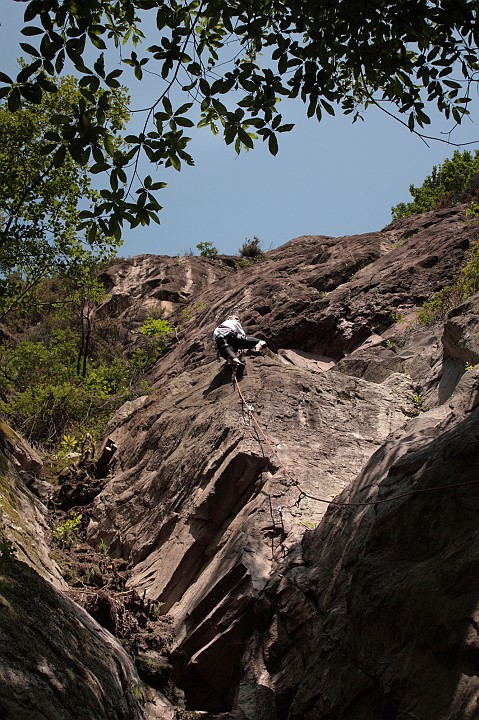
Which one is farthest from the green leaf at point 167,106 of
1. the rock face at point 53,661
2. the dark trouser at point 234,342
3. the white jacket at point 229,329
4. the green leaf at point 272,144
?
the white jacket at point 229,329

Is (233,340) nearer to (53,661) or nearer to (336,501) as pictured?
(336,501)

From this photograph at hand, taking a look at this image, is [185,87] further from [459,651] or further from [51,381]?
[51,381]

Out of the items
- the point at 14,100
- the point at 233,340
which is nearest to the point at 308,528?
the point at 14,100

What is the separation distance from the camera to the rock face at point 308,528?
4.54 meters

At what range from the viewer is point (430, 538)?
503cm

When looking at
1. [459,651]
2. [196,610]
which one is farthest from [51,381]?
[459,651]

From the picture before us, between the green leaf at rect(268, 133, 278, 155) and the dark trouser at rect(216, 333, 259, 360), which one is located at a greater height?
the dark trouser at rect(216, 333, 259, 360)

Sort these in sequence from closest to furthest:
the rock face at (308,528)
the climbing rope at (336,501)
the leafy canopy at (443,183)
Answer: the rock face at (308,528) → the climbing rope at (336,501) → the leafy canopy at (443,183)

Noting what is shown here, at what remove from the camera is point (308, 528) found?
7.45 m

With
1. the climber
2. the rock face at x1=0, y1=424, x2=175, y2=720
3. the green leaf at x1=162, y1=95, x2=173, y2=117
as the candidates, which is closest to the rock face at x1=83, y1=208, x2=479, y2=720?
the climber

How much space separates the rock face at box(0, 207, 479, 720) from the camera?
4.54m

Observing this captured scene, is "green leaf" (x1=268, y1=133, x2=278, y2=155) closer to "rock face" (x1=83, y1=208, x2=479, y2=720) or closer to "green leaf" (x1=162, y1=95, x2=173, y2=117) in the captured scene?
"green leaf" (x1=162, y1=95, x2=173, y2=117)

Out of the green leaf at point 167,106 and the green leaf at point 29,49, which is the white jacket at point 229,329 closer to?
the green leaf at point 167,106

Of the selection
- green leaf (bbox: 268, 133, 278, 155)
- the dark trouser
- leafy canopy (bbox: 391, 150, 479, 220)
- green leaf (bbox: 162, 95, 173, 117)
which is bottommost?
green leaf (bbox: 162, 95, 173, 117)
